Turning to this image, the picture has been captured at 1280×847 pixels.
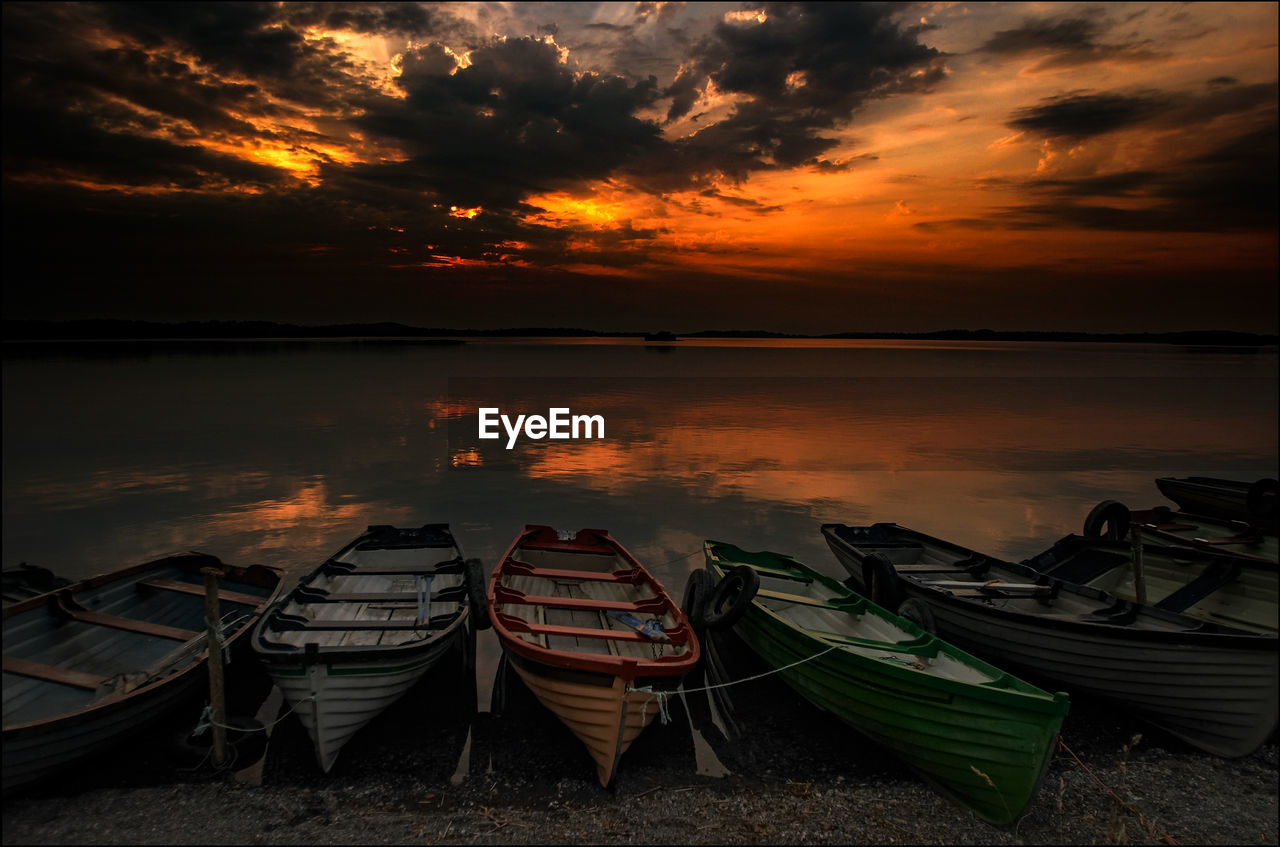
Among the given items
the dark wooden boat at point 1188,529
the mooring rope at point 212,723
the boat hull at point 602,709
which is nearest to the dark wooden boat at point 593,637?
the boat hull at point 602,709

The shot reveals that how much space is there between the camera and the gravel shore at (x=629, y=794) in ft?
22.6

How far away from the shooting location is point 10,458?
26812 millimetres

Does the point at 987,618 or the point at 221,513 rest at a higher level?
the point at 987,618

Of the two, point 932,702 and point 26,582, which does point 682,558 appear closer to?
point 932,702

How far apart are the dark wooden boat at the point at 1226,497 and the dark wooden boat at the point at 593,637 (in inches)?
453

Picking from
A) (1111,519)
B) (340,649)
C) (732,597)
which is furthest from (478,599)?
(1111,519)

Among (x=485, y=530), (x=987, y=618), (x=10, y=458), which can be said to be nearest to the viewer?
(x=987, y=618)

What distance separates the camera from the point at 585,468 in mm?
27438

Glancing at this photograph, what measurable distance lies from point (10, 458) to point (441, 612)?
88.3ft

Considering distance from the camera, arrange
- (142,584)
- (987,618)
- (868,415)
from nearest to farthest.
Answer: (987,618), (142,584), (868,415)

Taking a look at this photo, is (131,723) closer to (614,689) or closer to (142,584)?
(142,584)

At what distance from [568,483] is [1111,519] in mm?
16046

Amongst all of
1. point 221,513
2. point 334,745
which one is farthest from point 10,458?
point 334,745

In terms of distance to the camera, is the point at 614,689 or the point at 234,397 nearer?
the point at 614,689
